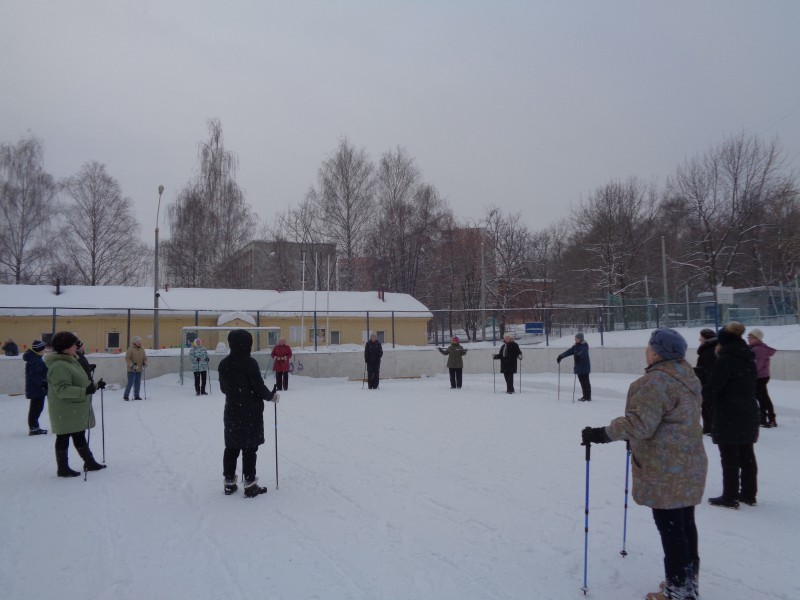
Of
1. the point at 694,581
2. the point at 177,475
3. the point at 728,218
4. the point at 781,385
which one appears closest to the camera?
the point at 694,581

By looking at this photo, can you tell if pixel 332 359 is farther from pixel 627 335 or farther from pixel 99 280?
pixel 99 280

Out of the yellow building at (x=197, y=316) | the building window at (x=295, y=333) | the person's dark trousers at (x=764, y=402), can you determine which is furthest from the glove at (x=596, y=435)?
the building window at (x=295, y=333)

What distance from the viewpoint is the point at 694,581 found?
3.37 m

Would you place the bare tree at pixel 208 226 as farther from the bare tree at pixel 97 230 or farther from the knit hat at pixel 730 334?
the knit hat at pixel 730 334

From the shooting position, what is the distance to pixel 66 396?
20.8ft

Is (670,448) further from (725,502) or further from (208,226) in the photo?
(208,226)

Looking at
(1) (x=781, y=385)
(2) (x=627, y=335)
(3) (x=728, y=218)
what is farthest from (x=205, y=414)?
(3) (x=728, y=218)

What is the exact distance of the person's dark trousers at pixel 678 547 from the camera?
333 centimetres

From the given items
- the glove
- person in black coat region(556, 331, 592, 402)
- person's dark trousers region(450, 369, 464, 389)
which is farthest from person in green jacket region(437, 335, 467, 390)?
the glove

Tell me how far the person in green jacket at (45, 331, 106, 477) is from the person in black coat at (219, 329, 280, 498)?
1.99 meters

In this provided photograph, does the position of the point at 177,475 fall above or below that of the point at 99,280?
below

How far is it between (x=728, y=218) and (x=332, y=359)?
3085 cm

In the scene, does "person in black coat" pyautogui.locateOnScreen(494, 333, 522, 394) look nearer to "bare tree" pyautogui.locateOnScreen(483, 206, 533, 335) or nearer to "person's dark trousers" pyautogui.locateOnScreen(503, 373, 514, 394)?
"person's dark trousers" pyautogui.locateOnScreen(503, 373, 514, 394)

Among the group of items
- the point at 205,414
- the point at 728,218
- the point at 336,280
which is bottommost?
the point at 205,414
